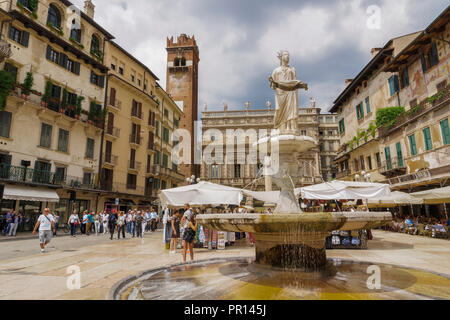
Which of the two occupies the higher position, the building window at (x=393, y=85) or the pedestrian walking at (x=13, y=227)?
the building window at (x=393, y=85)

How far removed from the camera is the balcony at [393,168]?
72.5 feet

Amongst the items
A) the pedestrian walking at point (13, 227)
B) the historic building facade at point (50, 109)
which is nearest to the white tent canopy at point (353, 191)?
the pedestrian walking at point (13, 227)

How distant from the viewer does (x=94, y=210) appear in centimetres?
2520

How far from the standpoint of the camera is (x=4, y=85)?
17859mm

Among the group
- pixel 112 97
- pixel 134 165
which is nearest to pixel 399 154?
pixel 134 165

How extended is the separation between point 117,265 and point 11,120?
59.0ft

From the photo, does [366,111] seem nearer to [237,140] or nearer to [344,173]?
[344,173]

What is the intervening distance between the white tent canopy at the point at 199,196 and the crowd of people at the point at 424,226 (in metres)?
11.9

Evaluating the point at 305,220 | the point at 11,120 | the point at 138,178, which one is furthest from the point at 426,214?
the point at 11,120

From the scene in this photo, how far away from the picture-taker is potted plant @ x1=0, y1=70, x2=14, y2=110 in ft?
58.3

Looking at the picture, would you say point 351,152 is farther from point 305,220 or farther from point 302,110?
point 305,220

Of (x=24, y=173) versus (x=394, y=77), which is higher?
(x=394, y=77)

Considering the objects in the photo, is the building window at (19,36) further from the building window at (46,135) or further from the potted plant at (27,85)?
the building window at (46,135)

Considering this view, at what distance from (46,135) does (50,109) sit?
2.15 m
